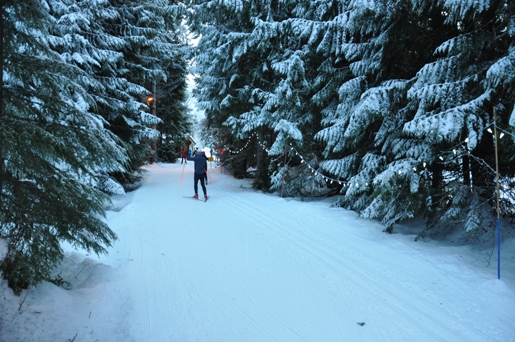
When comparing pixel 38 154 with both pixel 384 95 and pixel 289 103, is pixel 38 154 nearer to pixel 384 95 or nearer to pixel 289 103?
pixel 384 95

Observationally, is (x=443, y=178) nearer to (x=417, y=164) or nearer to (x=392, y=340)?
(x=417, y=164)

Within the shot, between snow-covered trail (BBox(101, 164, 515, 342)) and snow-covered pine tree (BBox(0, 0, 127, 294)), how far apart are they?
1248mm

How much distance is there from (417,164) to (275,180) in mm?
5850

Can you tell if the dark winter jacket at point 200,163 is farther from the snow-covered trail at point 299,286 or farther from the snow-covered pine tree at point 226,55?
the snow-covered trail at point 299,286

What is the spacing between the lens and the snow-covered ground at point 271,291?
10.5 ft

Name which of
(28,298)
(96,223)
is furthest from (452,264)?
(28,298)

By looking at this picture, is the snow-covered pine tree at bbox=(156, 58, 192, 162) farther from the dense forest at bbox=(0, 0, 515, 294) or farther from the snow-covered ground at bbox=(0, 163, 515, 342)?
the snow-covered ground at bbox=(0, 163, 515, 342)

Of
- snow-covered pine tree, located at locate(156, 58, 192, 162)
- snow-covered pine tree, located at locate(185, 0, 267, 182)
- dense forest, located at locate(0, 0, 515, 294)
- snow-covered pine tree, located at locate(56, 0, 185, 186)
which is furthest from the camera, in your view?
snow-covered pine tree, located at locate(156, 58, 192, 162)

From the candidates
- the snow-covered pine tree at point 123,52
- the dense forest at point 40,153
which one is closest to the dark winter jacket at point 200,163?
the snow-covered pine tree at point 123,52

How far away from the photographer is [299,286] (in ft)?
13.8

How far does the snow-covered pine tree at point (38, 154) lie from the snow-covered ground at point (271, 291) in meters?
0.74

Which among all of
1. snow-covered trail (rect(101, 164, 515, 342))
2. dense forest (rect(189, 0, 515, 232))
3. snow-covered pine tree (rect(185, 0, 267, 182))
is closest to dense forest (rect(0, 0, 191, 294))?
snow-covered trail (rect(101, 164, 515, 342))

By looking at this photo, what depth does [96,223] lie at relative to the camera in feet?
10.7

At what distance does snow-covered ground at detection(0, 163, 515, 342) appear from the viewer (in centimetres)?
320
